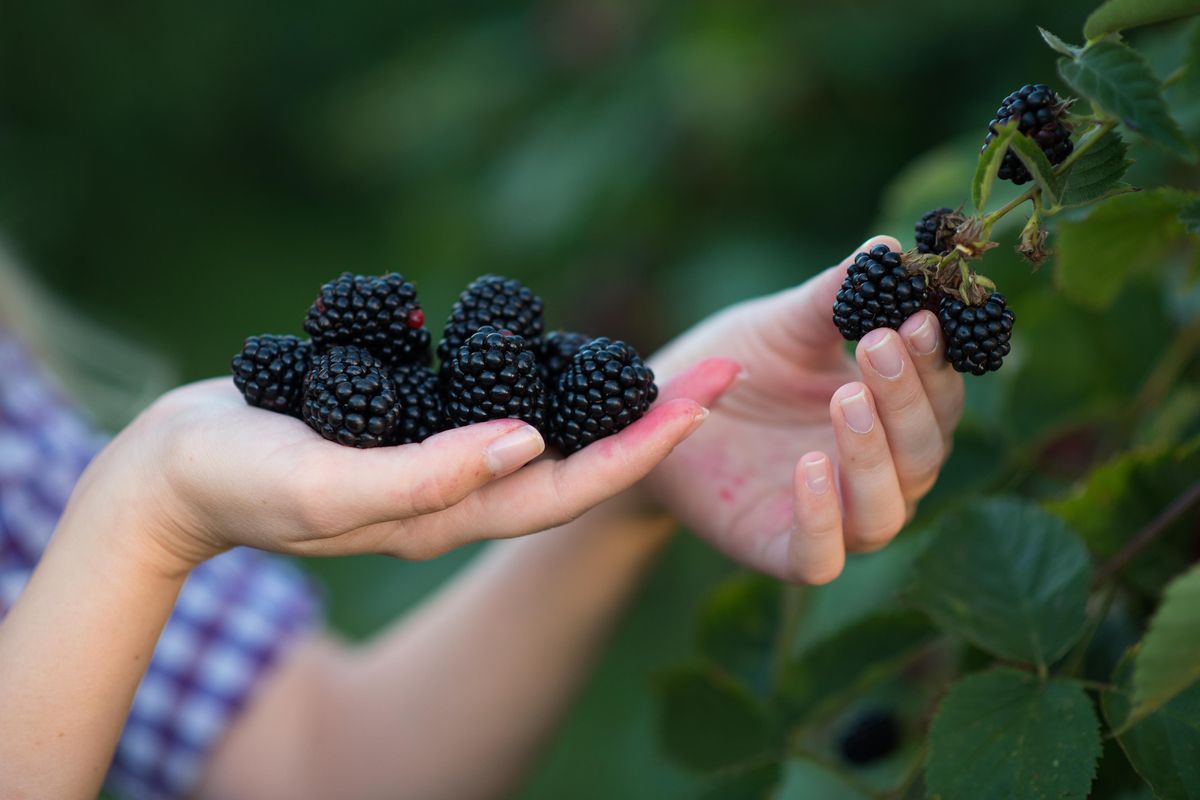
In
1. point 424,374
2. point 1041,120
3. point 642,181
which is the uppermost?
point 642,181

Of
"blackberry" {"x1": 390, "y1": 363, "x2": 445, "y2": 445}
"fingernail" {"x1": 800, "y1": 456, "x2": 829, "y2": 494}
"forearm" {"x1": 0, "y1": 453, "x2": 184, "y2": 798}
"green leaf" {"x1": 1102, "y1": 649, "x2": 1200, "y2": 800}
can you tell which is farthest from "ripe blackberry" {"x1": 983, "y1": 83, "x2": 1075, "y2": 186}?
"forearm" {"x1": 0, "y1": 453, "x2": 184, "y2": 798}

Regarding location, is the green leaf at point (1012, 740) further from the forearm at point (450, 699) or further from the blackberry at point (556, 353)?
the forearm at point (450, 699)

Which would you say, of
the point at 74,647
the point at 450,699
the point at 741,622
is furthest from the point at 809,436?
the point at 450,699

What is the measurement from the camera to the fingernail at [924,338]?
2.47 ft

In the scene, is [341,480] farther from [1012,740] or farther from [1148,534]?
[1148,534]

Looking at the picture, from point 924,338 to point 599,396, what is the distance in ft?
0.83

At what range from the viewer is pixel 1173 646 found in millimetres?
574

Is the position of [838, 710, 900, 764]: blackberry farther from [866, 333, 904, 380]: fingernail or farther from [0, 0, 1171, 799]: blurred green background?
[866, 333, 904, 380]: fingernail

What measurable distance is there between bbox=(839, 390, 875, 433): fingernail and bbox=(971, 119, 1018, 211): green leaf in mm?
156

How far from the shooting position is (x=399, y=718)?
1.54 metres

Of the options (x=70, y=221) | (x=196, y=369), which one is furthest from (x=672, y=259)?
(x=70, y=221)

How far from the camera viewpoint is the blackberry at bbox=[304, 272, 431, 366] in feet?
2.95

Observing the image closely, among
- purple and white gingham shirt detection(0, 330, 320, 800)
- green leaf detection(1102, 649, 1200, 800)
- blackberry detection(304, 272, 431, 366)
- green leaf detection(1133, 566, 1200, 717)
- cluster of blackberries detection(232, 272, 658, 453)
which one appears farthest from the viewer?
purple and white gingham shirt detection(0, 330, 320, 800)

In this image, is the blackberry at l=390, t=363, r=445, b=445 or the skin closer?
the skin
